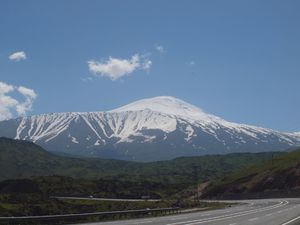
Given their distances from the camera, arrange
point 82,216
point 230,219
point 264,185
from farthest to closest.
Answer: point 264,185
point 82,216
point 230,219

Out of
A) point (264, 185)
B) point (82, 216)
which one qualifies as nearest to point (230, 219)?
point (82, 216)

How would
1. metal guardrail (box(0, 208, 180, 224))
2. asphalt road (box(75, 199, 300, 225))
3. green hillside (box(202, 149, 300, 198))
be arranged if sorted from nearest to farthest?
metal guardrail (box(0, 208, 180, 224)) < asphalt road (box(75, 199, 300, 225)) < green hillside (box(202, 149, 300, 198))

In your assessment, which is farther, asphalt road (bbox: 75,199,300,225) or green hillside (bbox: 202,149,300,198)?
green hillside (bbox: 202,149,300,198)

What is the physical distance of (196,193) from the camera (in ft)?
505

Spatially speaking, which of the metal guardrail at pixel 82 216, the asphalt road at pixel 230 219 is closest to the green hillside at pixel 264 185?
the metal guardrail at pixel 82 216

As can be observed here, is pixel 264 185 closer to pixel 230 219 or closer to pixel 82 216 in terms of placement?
pixel 230 219

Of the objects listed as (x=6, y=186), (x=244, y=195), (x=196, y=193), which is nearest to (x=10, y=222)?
(x=244, y=195)

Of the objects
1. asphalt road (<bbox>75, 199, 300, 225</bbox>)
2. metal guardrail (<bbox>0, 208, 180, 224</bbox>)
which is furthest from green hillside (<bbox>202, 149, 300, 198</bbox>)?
asphalt road (<bbox>75, 199, 300, 225</bbox>)

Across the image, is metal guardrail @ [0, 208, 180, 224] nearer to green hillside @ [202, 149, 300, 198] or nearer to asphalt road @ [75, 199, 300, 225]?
asphalt road @ [75, 199, 300, 225]

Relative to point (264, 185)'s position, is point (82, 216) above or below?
below

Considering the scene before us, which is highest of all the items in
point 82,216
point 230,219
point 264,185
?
point 264,185

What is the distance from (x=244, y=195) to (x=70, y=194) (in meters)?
50.1

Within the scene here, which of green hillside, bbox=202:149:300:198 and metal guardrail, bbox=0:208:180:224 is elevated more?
green hillside, bbox=202:149:300:198

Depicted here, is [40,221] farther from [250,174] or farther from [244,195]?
[250,174]
